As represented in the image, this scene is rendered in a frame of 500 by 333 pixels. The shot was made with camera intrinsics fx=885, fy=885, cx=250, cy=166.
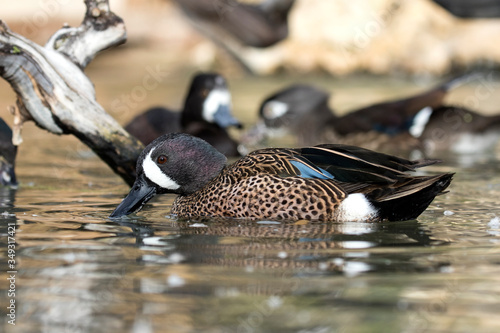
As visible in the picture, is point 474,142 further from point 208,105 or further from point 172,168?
point 172,168

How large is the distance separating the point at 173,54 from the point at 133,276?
1854 centimetres

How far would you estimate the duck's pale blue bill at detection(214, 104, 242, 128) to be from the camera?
9.80 meters

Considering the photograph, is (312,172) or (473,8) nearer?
(312,172)

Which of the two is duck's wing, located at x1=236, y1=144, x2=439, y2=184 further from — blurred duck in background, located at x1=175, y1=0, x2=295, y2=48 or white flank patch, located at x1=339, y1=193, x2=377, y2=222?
blurred duck in background, located at x1=175, y1=0, x2=295, y2=48

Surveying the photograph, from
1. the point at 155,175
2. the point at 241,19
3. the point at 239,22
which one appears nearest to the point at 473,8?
the point at 155,175

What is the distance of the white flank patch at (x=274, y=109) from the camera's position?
468 inches

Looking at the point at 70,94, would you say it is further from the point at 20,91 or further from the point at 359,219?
the point at 359,219

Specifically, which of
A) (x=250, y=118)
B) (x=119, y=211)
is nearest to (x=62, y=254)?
(x=119, y=211)

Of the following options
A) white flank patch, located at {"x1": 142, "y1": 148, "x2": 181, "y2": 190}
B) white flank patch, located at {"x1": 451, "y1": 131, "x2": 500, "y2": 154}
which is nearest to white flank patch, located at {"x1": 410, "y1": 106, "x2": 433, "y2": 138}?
white flank patch, located at {"x1": 451, "y1": 131, "x2": 500, "y2": 154}

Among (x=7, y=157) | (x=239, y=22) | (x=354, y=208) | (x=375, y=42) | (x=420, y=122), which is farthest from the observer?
(x=375, y=42)

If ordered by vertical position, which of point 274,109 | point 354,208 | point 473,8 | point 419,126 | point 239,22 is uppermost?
point 239,22

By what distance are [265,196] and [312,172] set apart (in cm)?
34

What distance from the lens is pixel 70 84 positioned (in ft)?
22.1

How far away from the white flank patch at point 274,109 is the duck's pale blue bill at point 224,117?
2014 millimetres
